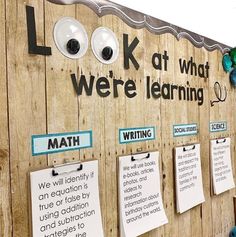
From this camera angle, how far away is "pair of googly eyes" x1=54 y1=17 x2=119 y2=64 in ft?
3.81

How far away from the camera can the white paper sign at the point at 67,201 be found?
3.50ft

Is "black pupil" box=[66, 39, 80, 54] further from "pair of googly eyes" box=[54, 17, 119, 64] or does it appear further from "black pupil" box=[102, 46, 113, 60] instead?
"black pupil" box=[102, 46, 113, 60]

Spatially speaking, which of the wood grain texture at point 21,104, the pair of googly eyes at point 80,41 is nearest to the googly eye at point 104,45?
the pair of googly eyes at point 80,41

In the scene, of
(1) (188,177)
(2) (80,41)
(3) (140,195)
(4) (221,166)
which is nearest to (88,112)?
(2) (80,41)

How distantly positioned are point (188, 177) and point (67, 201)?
87 centimetres

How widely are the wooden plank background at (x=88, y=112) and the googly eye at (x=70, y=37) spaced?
0.07 ft

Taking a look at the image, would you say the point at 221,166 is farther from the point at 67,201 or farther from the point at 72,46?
the point at 72,46

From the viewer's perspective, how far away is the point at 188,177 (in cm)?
176

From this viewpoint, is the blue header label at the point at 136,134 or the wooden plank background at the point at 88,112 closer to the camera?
the wooden plank background at the point at 88,112

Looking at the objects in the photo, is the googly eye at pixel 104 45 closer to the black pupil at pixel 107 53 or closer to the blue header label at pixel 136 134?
the black pupil at pixel 107 53

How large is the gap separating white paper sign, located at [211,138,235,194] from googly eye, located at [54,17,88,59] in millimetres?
1195

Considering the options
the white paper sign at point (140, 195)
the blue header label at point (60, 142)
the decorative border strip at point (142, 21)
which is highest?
the decorative border strip at point (142, 21)

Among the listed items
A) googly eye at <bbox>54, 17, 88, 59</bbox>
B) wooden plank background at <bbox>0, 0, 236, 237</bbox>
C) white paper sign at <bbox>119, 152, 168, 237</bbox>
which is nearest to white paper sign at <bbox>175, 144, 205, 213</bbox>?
wooden plank background at <bbox>0, 0, 236, 237</bbox>

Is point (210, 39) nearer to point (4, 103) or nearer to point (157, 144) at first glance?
point (157, 144)
